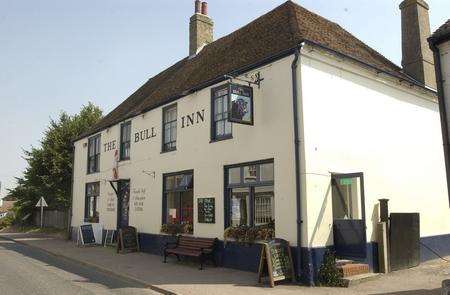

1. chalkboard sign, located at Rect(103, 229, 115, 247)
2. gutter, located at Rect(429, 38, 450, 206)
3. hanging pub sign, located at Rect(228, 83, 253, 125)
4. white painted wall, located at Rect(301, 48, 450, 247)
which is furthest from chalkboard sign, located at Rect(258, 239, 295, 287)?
chalkboard sign, located at Rect(103, 229, 115, 247)

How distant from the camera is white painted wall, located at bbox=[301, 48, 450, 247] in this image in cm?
1091

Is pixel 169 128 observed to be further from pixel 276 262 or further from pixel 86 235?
pixel 276 262

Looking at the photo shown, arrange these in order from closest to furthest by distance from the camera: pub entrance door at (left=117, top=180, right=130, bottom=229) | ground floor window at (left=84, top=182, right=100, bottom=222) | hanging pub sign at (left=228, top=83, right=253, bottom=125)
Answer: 1. hanging pub sign at (left=228, top=83, right=253, bottom=125)
2. pub entrance door at (left=117, top=180, right=130, bottom=229)
3. ground floor window at (left=84, top=182, right=100, bottom=222)

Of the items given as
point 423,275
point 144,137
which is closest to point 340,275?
point 423,275

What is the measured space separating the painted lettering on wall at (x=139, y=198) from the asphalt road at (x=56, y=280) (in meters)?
3.47

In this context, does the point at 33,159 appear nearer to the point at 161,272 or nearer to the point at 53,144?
the point at 53,144

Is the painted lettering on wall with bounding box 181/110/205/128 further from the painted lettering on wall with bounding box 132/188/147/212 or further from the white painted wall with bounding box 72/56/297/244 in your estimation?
the painted lettering on wall with bounding box 132/188/147/212

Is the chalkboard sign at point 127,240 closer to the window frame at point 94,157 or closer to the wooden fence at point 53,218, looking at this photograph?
the window frame at point 94,157

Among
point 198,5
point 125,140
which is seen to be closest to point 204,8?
point 198,5

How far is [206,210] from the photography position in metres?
13.4

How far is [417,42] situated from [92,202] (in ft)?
54.7

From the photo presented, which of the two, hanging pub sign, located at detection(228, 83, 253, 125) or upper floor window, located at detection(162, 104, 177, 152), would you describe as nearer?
hanging pub sign, located at detection(228, 83, 253, 125)

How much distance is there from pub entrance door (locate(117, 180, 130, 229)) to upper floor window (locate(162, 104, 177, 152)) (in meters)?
3.40

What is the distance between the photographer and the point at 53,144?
3275 centimetres
